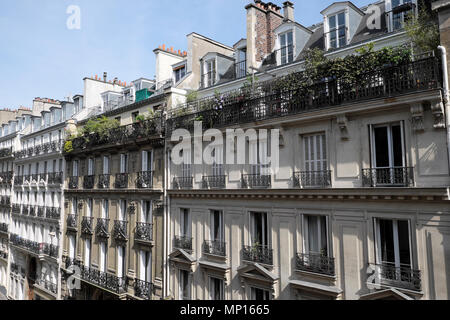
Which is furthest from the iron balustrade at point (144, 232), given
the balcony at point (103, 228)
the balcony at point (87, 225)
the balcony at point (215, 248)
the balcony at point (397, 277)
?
the balcony at point (397, 277)

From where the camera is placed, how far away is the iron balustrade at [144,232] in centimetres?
1608

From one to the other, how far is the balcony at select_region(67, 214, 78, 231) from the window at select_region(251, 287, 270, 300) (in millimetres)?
14775

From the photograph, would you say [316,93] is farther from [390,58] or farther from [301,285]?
[301,285]

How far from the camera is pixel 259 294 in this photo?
1165cm

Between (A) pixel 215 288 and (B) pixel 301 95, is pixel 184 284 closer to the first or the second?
(A) pixel 215 288

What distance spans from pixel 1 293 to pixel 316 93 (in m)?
38.2

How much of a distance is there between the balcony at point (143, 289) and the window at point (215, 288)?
3998 mm

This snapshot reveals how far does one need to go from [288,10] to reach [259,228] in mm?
11347

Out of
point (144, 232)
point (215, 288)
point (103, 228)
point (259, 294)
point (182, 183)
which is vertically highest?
point (182, 183)

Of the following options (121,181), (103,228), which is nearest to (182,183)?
(121,181)

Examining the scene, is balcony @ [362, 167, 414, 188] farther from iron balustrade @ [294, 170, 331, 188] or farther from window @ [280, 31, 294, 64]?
window @ [280, 31, 294, 64]

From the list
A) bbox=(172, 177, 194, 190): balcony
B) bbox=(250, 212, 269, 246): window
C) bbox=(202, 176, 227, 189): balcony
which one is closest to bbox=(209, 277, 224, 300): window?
bbox=(250, 212, 269, 246): window

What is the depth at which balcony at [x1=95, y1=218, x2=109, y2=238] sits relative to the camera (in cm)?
1889

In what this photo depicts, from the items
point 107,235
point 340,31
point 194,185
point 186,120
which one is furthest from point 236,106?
point 107,235
